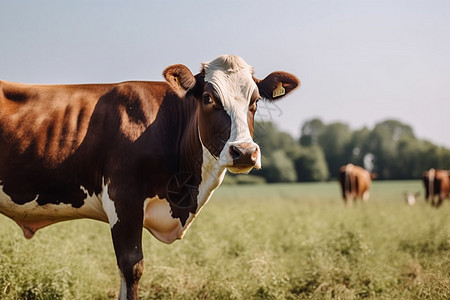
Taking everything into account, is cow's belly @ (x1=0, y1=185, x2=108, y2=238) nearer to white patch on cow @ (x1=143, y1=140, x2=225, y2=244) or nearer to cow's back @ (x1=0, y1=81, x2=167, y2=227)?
cow's back @ (x1=0, y1=81, x2=167, y2=227)

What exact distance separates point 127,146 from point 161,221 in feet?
2.71

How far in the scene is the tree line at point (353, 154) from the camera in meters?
58.3

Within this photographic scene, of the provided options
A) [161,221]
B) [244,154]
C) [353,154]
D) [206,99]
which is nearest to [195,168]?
[161,221]

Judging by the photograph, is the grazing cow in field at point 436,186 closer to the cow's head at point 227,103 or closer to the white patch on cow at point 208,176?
the white patch on cow at point 208,176

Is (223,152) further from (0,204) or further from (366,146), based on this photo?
(366,146)

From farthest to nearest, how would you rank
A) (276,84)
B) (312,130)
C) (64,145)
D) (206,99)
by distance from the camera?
(312,130)
(276,84)
(64,145)
(206,99)

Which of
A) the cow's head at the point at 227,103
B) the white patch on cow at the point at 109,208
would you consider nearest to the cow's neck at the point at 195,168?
the cow's head at the point at 227,103

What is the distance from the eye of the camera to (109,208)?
13.3ft

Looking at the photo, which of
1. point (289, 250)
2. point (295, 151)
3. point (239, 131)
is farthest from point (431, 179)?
point (295, 151)

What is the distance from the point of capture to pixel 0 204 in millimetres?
4398

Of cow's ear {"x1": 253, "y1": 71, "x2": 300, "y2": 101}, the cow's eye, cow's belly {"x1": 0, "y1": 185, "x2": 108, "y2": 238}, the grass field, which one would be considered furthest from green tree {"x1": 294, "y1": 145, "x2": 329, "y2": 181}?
the cow's eye

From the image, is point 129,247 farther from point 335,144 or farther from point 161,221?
point 335,144

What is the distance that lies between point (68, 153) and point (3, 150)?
2.11 ft

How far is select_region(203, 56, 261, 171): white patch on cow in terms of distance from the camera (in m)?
3.73
